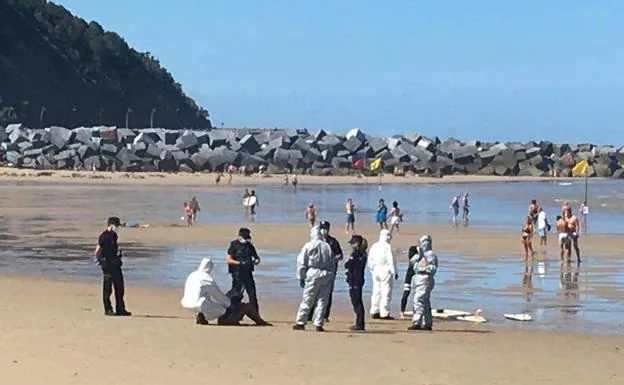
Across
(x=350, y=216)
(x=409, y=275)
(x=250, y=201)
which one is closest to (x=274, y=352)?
(x=409, y=275)

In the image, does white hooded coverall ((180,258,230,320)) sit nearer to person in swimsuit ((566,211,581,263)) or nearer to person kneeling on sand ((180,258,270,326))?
person kneeling on sand ((180,258,270,326))

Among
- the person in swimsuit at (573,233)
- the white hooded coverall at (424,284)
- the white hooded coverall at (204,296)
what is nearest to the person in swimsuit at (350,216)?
the person in swimsuit at (573,233)

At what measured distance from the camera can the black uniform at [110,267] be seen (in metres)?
15.9

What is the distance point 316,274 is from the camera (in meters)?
14.6

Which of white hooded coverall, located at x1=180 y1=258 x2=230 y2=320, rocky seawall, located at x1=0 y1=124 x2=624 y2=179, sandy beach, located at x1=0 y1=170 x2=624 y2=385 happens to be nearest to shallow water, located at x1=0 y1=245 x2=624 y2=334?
sandy beach, located at x1=0 y1=170 x2=624 y2=385

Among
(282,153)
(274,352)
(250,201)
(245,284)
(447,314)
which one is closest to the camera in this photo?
(274,352)

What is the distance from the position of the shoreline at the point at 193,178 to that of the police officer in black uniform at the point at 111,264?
4951 centimetres

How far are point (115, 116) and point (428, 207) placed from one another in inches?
3247

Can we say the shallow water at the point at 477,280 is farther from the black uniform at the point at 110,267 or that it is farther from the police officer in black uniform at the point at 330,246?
the black uniform at the point at 110,267

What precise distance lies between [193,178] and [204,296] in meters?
58.3

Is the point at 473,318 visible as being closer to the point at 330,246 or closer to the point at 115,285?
the point at 330,246

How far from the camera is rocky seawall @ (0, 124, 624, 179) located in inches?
3270

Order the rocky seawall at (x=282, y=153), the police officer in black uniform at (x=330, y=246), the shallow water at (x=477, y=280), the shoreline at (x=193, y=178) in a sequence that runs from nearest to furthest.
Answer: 1. the police officer in black uniform at (x=330, y=246)
2. the shallow water at (x=477, y=280)
3. the shoreline at (x=193, y=178)
4. the rocky seawall at (x=282, y=153)

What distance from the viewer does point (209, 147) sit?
9000 cm
